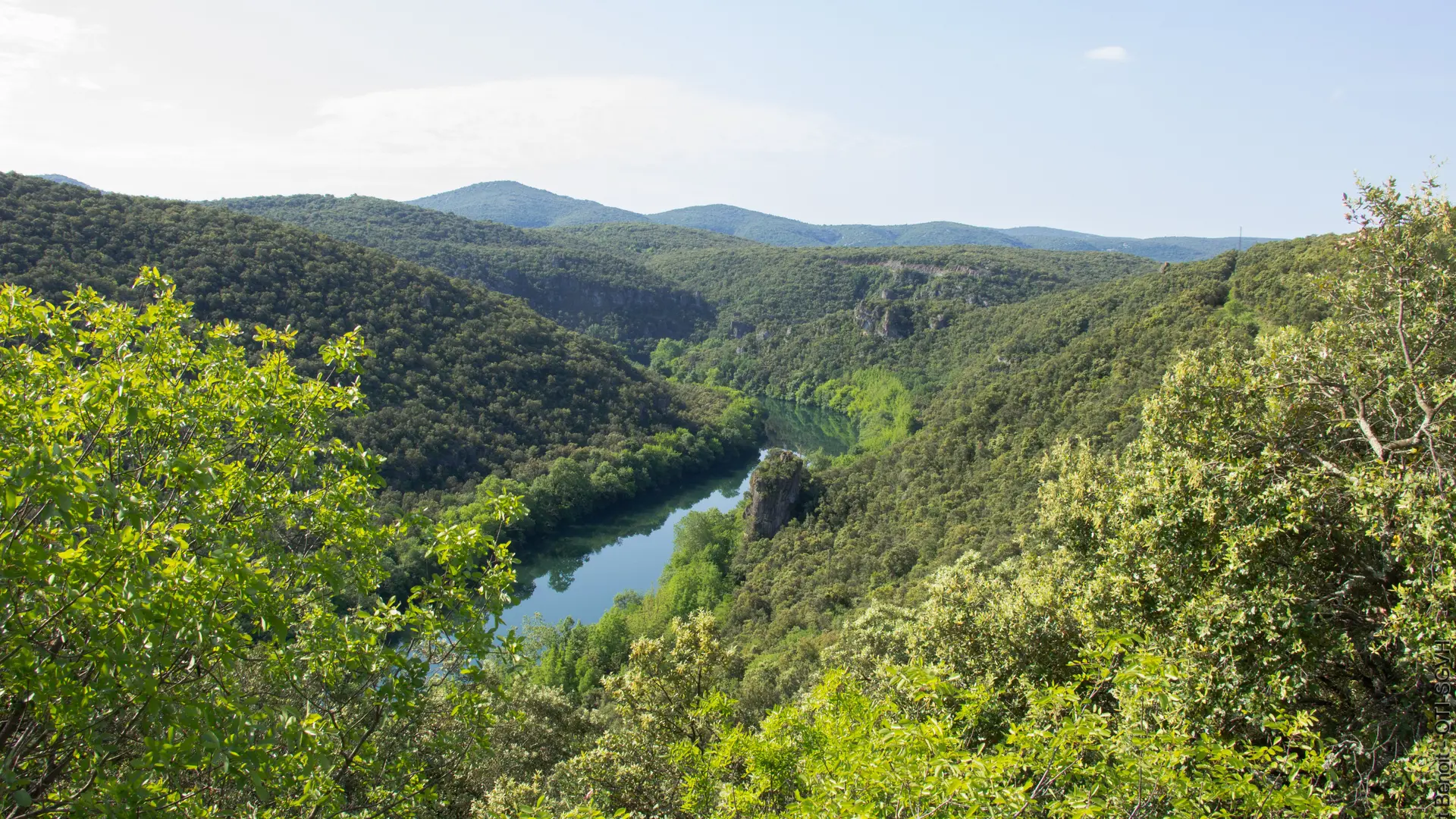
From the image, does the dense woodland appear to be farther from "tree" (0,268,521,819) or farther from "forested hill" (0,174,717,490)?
"forested hill" (0,174,717,490)

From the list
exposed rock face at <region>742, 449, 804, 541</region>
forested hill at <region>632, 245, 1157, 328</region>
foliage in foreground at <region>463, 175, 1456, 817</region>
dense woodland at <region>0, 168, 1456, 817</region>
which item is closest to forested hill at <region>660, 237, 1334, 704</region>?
exposed rock face at <region>742, 449, 804, 541</region>

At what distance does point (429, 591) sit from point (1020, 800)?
424 cm

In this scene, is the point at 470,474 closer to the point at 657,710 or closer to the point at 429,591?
the point at 657,710

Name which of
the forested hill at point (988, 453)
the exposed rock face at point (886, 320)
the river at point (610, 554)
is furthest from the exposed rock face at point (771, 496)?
the exposed rock face at point (886, 320)

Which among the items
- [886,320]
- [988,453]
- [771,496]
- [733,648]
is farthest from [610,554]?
[886,320]

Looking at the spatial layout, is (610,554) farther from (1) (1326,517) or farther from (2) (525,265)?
(2) (525,265)

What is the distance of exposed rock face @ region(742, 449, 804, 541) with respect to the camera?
46.8 metres

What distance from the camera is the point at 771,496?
46969mm

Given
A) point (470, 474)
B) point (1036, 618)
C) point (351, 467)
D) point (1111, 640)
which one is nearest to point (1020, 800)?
point (1111, 640)

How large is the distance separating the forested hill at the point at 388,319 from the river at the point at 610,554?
715 centimetres

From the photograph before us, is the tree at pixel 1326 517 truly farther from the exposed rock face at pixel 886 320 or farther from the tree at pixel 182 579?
the exposed rock face at pixel 886 320

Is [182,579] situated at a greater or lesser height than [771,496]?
greater

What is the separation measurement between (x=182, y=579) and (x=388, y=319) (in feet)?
207

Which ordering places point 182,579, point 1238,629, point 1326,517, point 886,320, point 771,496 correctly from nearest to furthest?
point 182,579 < point 1238,629 < point 1326,517 < point 771,496 < point 886,320
